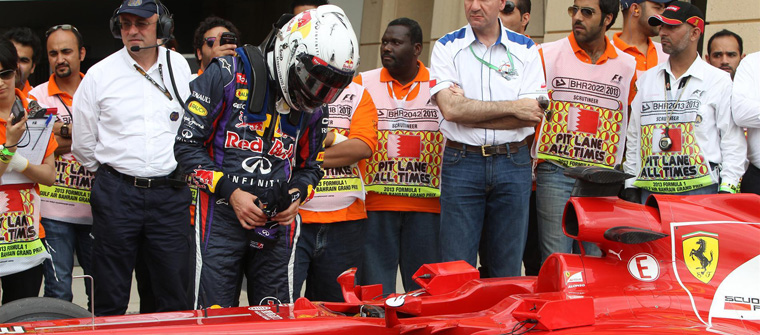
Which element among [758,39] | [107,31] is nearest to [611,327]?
[758,39]

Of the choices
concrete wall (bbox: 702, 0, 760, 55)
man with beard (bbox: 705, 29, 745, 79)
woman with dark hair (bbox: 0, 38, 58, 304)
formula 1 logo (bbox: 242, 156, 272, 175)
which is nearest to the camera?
formula 1 logo (bbox: 242, 156, 272, 175)

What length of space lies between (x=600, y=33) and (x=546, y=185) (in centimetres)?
108

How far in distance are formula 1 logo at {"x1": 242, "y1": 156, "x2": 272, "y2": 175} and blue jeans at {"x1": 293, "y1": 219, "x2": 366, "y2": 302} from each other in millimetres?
1372

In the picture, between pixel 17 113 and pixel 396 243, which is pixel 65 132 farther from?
pixel 396 243

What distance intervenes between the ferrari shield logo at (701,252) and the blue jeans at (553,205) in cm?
177

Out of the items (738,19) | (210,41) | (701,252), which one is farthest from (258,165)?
(738,19)

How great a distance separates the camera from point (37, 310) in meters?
3.73

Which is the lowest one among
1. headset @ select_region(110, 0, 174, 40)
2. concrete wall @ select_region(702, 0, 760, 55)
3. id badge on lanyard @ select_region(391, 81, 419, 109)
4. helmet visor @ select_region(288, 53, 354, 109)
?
helmet visor @ select_region(288, 53, 354, 109)

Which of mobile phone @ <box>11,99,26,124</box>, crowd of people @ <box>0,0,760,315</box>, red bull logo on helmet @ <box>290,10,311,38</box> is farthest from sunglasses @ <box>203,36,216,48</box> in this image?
red bull logo on helmet @ <box>290,10,311,38</box>

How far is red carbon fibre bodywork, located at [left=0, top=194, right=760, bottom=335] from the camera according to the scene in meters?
3.28

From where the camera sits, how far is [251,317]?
3.53 meters

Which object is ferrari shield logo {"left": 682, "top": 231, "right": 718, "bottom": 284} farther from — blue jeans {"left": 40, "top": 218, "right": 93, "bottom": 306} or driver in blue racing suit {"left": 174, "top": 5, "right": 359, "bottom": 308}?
blue jeans {"left": 40, "top": 218, "right": 93, "bottom": 306}

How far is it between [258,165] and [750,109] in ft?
10.7

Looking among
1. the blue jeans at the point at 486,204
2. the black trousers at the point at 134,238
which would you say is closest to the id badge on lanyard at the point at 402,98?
the blue jeans at the point at 486,204
